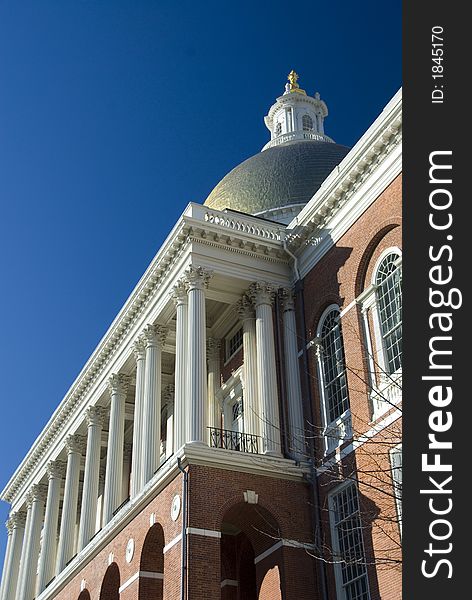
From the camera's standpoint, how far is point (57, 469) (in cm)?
4016

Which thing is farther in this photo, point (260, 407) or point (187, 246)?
point (187, 246)

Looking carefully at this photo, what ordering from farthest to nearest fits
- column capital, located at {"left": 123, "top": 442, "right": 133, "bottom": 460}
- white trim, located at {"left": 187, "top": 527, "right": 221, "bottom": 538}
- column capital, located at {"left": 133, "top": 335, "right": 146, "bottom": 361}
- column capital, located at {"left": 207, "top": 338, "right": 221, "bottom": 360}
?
column capital, located at {"left": 123, "top": 442, "right": 133, "bottom": 460} → column capital, located at {"left": 207, "top": 338, "right": 221, "bottom": 360} → column capital, located at {"left": 133, "top": 335, "right": 146, "bottom": 361} → white trim, located at {"left": 187, "top": 527, "right": 221, "bottom": 538}

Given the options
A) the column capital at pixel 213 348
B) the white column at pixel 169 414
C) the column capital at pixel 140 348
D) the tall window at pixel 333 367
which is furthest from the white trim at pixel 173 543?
the white column at pixel 169 414

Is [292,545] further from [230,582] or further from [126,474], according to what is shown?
[126,474]

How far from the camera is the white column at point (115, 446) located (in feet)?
97.6

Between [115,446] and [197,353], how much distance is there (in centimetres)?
794

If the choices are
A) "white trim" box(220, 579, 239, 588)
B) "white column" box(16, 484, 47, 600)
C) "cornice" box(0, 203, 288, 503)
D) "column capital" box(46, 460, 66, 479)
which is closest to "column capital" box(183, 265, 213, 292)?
"cornice" box(0, 203, 288, 503)

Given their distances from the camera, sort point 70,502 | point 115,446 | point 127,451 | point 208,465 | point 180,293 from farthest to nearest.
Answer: point 127,451, point 70,502, point 115,446, point 180,293, point 208,465

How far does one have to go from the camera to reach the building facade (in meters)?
22.0

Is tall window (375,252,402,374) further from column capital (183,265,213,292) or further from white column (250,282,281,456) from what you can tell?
column capital (183,265,213,292)

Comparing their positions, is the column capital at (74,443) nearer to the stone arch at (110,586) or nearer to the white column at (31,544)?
the white column at (31,544)

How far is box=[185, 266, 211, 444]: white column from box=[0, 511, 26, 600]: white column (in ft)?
81.6

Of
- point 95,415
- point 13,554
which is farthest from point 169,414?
point 13,554

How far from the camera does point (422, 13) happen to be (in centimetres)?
1015
